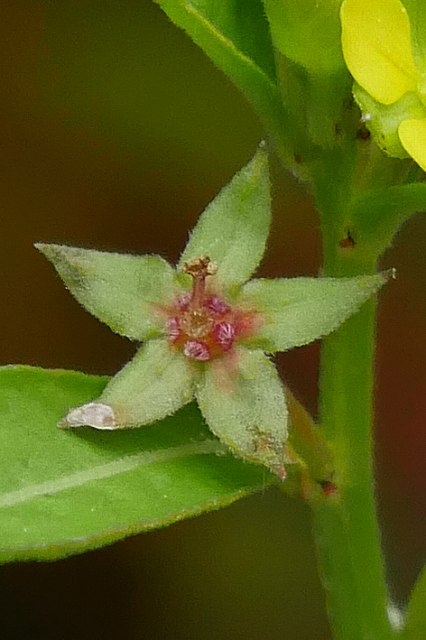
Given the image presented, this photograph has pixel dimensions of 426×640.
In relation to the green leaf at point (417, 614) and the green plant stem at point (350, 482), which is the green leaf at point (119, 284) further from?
the green leaf at point (417, 614)

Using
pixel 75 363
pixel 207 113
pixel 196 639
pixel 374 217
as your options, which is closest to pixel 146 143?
pixel 207 113

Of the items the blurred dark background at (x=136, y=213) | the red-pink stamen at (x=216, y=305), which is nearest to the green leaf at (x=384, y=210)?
the red-pink stamen at (x=216, y=305)

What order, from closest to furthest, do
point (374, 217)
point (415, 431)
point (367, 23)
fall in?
1. point (367, 23)
2. point (374, 217)
3. point (415, 431)

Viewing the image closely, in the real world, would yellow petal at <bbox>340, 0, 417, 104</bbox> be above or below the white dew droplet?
above

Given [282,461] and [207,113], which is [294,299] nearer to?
[282,461]

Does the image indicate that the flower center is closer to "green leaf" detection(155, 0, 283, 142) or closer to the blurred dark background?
"green leaf" detection(155, 0, 283, 142)

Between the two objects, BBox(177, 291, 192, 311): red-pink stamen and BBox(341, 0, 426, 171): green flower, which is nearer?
BBox(341, 0, 426, 171): green flower

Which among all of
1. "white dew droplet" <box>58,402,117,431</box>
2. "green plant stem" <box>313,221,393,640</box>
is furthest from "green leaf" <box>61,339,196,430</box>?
"green plant stem" <box>313,221,393,640</box>
